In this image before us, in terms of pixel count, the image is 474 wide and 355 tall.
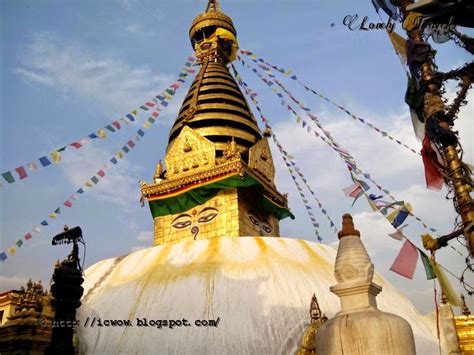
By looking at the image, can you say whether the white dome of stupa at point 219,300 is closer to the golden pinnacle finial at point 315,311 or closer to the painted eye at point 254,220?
the golden pinnacle finial at point 315,311

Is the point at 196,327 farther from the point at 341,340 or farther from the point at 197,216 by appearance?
the point at 197,216

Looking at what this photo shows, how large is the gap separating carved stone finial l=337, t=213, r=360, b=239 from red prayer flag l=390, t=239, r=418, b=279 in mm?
3361

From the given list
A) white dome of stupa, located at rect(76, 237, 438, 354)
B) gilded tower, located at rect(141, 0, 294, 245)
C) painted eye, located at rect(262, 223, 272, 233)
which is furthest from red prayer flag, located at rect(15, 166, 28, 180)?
painted eye, located at rect(262, 223, 272, 233)

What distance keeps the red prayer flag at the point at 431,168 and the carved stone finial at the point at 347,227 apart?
225cm

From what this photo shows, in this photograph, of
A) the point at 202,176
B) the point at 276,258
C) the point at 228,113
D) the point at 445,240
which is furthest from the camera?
the point at 228,113

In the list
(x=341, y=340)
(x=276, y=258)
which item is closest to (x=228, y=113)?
(x=276, y=258)

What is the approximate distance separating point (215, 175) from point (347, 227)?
502 inches

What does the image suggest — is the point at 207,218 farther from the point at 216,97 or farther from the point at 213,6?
the point at 213,6

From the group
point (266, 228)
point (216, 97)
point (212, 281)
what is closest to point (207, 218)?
point (266, 228)

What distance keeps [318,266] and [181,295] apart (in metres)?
4.14

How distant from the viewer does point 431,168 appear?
704cm

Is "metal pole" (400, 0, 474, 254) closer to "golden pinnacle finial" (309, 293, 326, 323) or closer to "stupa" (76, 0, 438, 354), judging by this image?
Answer: "golden pinnacle finial" (309, 293, 326, 323)

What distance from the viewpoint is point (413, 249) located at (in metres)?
9.11

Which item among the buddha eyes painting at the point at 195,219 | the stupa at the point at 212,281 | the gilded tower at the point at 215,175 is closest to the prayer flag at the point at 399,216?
the stupa at the point at 212,281
